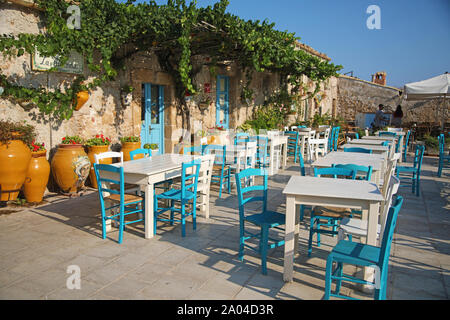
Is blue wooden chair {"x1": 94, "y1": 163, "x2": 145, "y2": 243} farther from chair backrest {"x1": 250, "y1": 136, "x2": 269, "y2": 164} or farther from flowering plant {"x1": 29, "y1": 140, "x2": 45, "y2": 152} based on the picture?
chair backrest {"x1": 250, "y1": 136, "x2": 269, "y2": 164}

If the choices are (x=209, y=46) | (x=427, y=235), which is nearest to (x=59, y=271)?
(x=427, y=235)

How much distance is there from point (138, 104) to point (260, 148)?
256 centimetres

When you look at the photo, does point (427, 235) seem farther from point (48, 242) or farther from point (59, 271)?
point (48, 242)

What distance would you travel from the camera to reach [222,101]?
9750 mm

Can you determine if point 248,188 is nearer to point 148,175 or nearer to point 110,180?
point 148,175

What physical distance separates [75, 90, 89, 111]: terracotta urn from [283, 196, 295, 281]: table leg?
13.9 feet

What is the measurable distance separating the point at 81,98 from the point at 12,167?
1593 millimetres

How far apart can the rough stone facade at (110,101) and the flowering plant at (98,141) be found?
174 mm

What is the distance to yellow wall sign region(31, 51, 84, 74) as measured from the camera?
5.20 m

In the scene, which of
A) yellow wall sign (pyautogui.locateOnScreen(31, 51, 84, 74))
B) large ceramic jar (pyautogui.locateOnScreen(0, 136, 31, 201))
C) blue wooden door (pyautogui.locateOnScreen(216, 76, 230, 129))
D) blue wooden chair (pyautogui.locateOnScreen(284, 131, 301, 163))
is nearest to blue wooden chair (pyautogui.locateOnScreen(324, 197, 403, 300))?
large ceramic jar (pyautogui.locateOnScreen(0, 136, 31, 201))

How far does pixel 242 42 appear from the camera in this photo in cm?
635

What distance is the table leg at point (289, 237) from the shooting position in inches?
110
